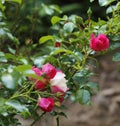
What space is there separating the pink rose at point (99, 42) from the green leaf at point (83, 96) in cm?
12

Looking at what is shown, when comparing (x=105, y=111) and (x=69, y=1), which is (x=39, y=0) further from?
(x=105, y=111)

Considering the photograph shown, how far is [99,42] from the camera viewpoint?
3.74 ft

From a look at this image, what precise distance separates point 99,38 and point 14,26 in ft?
2.64

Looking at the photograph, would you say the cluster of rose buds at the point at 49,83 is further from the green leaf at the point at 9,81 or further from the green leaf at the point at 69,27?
the green leaf at the point at 69,27

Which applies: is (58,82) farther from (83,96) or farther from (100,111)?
(100,111)

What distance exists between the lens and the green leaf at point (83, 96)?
1.17 m

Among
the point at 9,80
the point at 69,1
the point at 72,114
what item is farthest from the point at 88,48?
the point at 69,1

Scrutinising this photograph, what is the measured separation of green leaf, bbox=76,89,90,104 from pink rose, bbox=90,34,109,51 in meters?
0.12

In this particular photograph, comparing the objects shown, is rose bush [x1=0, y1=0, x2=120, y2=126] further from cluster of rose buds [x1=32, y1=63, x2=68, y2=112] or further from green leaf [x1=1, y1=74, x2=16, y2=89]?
green leaf [x1=1, y1=74, x2=16, y2=89]

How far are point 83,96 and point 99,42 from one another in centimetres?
15

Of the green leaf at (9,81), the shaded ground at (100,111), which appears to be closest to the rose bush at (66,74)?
the green leaf at (9,81)

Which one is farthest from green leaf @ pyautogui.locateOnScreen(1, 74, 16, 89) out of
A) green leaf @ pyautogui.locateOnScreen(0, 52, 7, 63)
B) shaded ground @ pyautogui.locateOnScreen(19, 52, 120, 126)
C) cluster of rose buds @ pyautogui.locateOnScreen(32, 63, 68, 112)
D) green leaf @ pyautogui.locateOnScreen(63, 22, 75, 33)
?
shaded ground @ pyautogui.locateOnScreen(19, 52, 120, 126)

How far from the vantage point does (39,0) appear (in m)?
3.85

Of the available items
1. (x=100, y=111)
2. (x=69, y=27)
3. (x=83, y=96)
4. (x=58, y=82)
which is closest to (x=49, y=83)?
(x=58, y=82)
